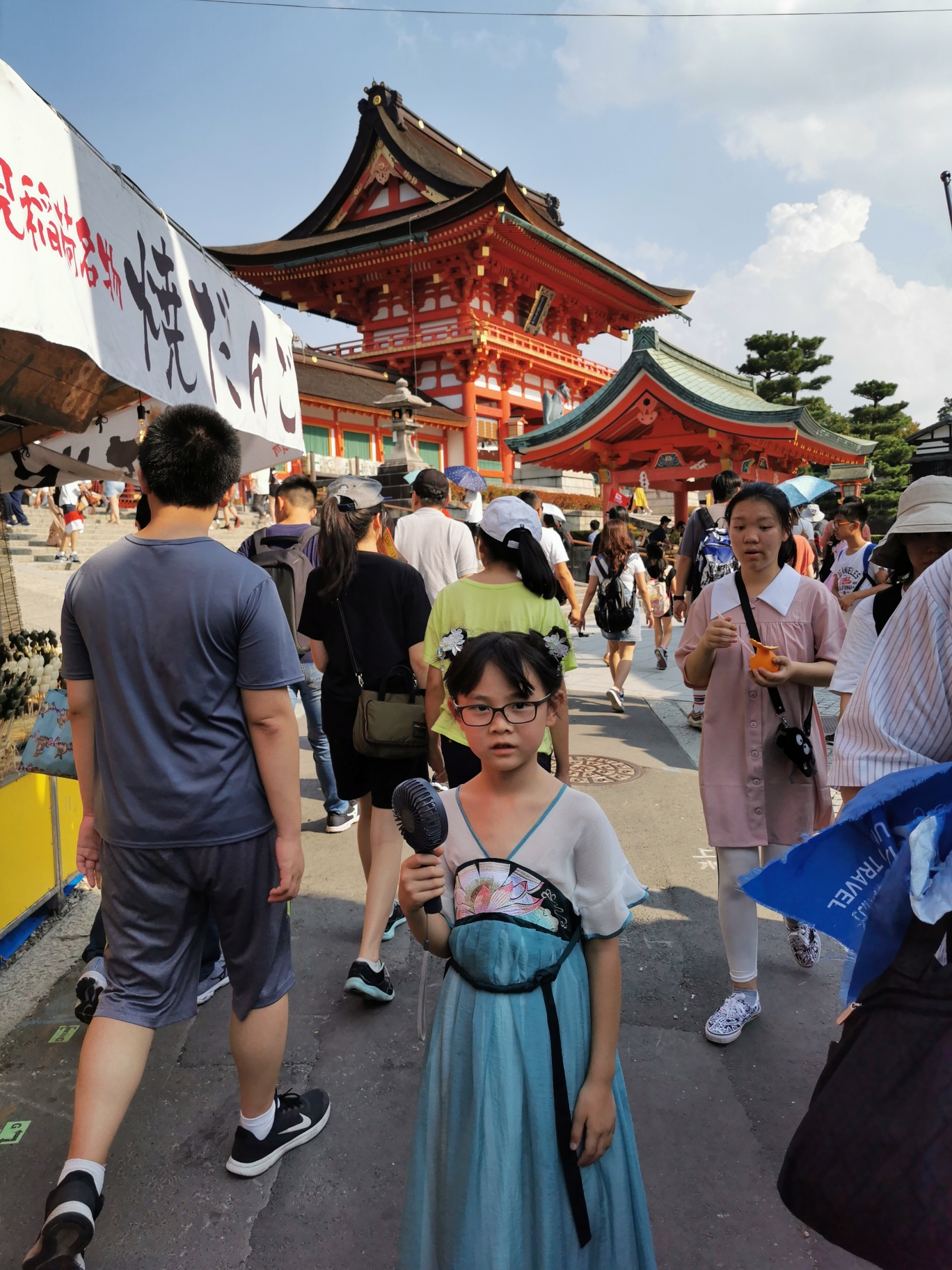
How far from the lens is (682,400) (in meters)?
13.1

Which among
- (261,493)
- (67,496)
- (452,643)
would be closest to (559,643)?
(452,643)

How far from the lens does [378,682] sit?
2.92 metres

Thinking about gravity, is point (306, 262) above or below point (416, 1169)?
above

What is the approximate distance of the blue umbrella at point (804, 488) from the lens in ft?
28.2

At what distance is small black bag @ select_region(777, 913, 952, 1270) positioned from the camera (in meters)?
1.01

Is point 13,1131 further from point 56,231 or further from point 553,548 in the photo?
point 553,548

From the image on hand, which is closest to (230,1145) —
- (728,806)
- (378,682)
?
(378,682)

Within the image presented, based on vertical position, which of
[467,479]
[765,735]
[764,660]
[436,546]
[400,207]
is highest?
[400,207]

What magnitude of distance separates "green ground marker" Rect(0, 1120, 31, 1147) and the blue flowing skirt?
4.38 feet

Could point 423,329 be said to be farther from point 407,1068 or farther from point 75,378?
point 407,1068

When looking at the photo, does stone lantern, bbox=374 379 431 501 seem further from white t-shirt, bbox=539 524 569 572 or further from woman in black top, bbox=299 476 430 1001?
woman in black top, bbox=299 476 430 1001

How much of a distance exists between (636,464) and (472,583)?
1328 centimetres

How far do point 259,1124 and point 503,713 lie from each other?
4.40 feet

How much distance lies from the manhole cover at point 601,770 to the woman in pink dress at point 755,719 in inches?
96.0
